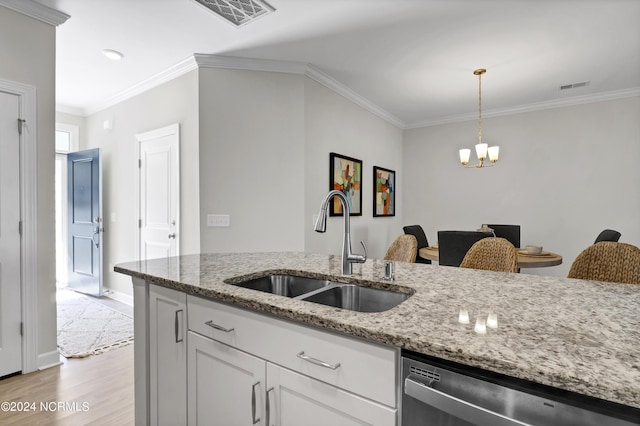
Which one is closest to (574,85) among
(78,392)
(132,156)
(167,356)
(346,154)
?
(346,154)

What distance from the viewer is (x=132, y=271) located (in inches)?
61.2

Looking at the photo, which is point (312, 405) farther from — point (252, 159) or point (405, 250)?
point (252, 159)

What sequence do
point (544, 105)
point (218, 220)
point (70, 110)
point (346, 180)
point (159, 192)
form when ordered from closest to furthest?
1. point (218, 220)
2. point (159, 192)
3. point (346, 180)
4. point (544, 105)
5. point (70, 110)

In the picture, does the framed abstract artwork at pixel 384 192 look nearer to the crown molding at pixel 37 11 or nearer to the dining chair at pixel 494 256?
the dining chair at pixel 494 256

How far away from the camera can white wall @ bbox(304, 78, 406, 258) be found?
352cm

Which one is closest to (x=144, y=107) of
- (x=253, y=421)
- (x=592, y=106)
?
(x=253, y=421)

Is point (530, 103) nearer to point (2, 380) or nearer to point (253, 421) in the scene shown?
point (253, 421)

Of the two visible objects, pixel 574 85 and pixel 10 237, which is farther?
pixel 574 85

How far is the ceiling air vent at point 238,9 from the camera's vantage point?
2396 mm

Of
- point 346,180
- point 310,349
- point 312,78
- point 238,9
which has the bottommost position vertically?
point 310,349

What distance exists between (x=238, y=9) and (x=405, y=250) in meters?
2.20

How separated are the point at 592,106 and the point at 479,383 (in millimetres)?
5021

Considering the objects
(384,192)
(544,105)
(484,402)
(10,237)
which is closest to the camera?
(484,402)

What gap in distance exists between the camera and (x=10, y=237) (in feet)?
7.84
